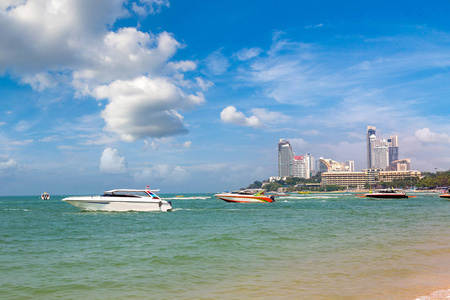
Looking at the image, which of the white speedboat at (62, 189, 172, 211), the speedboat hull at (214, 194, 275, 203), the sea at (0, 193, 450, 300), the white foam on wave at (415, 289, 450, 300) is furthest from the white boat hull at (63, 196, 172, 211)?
the white foam on wave at (415, 289, 450, 300)

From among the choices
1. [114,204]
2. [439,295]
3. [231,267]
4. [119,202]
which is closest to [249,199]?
[119,202]

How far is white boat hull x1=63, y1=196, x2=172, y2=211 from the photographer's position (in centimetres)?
4275

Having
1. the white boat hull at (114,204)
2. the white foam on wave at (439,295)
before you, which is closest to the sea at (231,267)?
the white foam on wave at (439,295)

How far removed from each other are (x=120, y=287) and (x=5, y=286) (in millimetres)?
3572

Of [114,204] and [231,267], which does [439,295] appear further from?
[114,204]

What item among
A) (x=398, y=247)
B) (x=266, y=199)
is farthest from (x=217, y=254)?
(x=266, y=199)

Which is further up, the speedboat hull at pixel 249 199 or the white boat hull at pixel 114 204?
the white boat hull at pixel 114 204

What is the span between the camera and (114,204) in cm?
4281

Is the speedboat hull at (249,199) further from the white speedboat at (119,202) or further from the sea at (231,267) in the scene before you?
the sea at (231,267)

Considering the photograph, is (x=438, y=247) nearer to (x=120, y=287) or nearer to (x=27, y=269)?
(x=120, y=287)

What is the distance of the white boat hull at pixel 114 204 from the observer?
4275 cm

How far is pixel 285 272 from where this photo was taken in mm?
11859

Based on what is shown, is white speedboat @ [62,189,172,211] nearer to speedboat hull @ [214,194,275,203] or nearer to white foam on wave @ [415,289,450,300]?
speedboat hull @ [214,194,275,203]

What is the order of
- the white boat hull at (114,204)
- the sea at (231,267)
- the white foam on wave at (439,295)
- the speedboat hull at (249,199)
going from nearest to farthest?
the white foam on wave at (439,295) → the sea at (231,267) → the white boat hull at (114,204) → the speedboat hull at (249,199)
